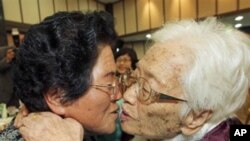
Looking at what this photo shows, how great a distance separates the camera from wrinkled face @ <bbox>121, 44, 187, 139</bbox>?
3.09 feet

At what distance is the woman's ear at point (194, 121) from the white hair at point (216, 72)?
2 cm

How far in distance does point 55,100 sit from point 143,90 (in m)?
0.34

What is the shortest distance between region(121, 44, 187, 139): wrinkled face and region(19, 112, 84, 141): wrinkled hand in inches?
10.2

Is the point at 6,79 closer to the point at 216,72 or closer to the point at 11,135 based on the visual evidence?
the point at 11,135

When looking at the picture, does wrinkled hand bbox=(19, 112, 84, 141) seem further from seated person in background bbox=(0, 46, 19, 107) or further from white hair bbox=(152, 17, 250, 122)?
seated person in background bbox=(0, 46, 19, 107)

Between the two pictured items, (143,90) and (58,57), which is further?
(143,90)

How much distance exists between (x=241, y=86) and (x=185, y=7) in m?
4.94

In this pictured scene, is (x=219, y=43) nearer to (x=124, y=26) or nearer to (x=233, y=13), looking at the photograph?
(x=233, y=13)

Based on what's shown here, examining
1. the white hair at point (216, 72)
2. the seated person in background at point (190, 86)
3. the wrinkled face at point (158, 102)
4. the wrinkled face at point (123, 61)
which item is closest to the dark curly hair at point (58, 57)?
the seated person in background at point (190, 86)

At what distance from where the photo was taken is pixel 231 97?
37.1 inches

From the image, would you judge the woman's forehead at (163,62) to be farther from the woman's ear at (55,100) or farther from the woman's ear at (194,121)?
the woman's ear at (55,100)

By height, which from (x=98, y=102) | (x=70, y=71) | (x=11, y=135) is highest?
(x=70, y=71)

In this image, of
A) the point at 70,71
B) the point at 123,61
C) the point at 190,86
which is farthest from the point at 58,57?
the point at 123,61

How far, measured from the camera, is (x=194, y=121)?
0.98 m
